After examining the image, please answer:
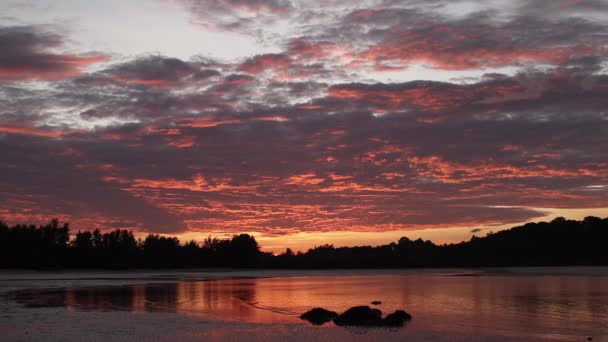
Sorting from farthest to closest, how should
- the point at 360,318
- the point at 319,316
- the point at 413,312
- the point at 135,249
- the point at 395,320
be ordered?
the point at 135,249, the point at 413,312, the point at 319,316, the point at 395,320, the point at 360,318

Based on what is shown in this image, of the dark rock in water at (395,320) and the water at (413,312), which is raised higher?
the dark rock in water at (395,320)

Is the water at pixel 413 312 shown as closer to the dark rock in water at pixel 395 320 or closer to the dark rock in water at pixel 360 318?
the dark rock in water at pixel 395 320

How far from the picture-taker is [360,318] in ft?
108

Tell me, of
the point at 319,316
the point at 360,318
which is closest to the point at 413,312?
the point at 319,316

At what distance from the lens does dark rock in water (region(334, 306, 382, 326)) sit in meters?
32.5

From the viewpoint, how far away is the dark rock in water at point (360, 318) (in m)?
32.5

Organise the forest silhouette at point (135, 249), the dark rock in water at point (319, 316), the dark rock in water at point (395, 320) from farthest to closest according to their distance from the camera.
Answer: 1. the forest silhouette at point (135, 249)
2. the dark rock in water at point (319, 316)
3. the dark rock in water at point (395, 320)

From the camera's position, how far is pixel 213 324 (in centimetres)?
3353

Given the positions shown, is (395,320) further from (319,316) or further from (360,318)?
(319,316)

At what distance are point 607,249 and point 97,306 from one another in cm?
17348

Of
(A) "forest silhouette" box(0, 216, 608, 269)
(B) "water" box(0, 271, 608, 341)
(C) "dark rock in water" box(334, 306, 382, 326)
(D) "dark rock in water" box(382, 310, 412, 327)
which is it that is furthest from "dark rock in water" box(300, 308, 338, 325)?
(A) "forest silhouette" box(0, 216, 608, 269)

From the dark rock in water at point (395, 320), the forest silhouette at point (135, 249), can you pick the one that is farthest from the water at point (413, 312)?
the forest silhouette at point (135, 249)

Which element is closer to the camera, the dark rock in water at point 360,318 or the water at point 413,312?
the water at point 413,312

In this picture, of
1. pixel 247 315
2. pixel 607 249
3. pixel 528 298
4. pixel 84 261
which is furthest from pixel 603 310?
pixel 607 249
